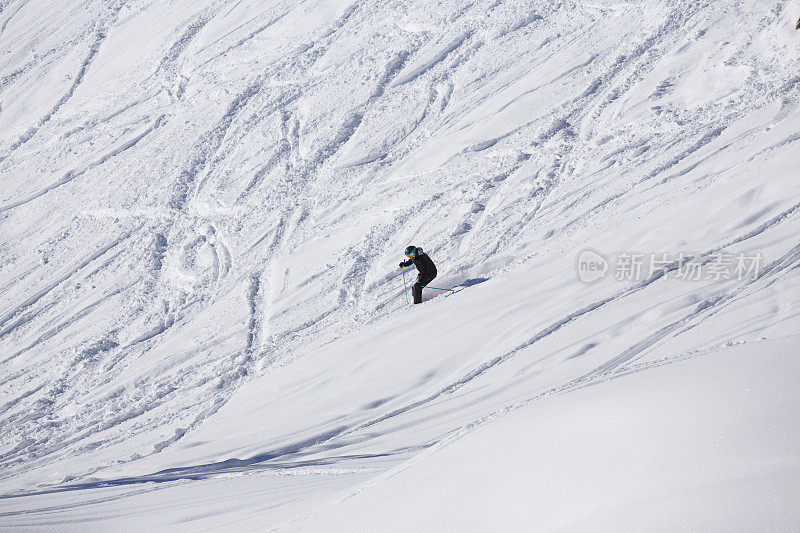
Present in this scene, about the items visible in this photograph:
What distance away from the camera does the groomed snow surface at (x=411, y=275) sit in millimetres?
4207

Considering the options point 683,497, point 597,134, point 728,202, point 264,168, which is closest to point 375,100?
point 264,168

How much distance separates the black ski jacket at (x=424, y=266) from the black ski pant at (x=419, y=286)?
0.06ft

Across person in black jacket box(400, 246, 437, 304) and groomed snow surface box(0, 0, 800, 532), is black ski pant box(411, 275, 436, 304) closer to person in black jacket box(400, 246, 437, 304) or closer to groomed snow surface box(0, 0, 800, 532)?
person in black jacket box(400, 246, 437, 304)

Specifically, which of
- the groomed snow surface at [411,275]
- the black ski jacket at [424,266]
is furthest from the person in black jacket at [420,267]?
the groomed snow surface at [411,275]

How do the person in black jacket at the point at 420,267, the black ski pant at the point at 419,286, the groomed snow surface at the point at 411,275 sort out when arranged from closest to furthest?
the groomed snow surface at the point at 411,275 → the person in black jacket at the point at 420,267 → the black ski pant at the point at 419,286

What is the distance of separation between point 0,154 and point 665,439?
21.0 meters

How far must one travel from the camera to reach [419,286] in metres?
11.2

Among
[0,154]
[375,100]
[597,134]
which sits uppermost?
[0,154]

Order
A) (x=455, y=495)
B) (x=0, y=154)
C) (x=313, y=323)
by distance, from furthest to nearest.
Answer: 1. (x=0, y=154)
2. (x=313, y=323)
3. (x=455, y=495)

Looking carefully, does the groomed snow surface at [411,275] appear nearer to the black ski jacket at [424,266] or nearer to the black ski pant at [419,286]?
the black ski pant at [419,286]

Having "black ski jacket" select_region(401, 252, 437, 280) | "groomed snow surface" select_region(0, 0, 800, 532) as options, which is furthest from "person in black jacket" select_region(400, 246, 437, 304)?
"groomed snow surface" select_region(0, 0, 800, 532)

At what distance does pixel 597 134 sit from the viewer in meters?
13.6

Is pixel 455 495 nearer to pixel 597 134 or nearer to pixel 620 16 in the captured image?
pixel 597 134

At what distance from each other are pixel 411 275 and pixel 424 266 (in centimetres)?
118
